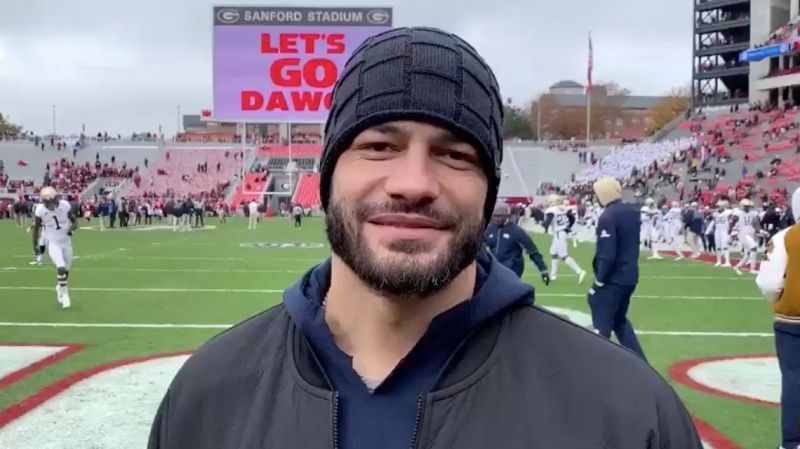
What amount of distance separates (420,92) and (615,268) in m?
6.17

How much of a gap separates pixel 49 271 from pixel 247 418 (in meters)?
16.9

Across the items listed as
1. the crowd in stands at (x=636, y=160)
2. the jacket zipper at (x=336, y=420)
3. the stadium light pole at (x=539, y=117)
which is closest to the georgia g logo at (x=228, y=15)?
the crowd in stands at (x=636, y=160)

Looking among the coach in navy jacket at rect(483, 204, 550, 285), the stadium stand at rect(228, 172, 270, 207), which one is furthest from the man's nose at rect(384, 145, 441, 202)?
the stadium stand at rect(228, 172, 270, 207)

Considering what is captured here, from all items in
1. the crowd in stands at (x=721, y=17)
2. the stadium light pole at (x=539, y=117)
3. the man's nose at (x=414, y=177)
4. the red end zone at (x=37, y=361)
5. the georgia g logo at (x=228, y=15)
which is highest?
the crowd in stands at (x=721, y=17)

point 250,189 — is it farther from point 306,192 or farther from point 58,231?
point 58,231

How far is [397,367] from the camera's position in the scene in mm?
1789

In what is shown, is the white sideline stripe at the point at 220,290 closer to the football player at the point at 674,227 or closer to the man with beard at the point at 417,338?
the football player at the point at 674,227

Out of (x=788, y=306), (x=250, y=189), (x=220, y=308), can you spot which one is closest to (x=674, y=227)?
(x=220, y=308)

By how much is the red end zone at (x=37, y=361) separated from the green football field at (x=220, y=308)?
0.07m

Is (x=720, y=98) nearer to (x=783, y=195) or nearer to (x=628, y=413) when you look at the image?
(x=783, y=195)

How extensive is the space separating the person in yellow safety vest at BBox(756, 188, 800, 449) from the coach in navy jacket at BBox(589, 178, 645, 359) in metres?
2.45

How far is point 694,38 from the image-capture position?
7150 centimetres

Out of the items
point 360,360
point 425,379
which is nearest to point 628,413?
point 425,379

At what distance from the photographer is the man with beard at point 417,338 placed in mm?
1693
